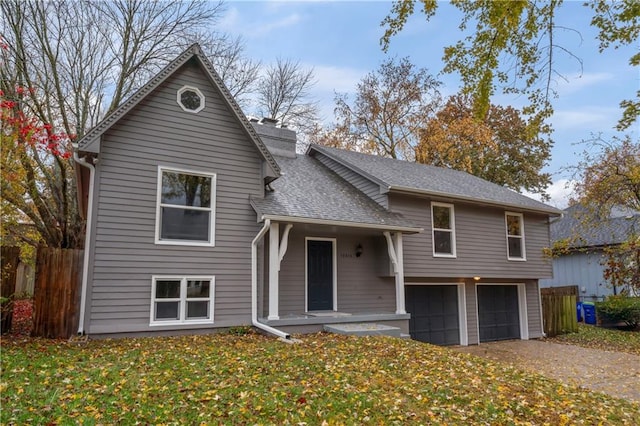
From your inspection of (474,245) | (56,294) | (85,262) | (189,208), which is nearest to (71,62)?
(189,208)

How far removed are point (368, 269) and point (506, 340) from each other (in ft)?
22.5

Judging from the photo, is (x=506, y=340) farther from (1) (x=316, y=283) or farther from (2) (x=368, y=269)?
(1) (x=316, y=283)

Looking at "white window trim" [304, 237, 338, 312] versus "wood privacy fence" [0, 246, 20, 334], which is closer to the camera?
"wood privacy fence" [0, 246, 20, 334]

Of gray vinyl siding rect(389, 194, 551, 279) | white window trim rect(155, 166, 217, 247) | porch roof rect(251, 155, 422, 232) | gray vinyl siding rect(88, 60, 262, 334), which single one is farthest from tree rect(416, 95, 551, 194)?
white window trim rect(155, 166, 217, 247)

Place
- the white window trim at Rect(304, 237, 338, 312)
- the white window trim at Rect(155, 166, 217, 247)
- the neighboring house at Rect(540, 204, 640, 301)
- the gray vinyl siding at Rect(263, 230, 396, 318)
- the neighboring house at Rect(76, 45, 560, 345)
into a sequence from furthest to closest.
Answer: the neighboring house at Rect(540, 204, 640, 301), the white window trim at Rect(304, 237, 338, 312), the gray vinyl siding at Rect(263, 230, 396, 318), the white window trim at Rect(155, 166, 217, 247), the neighboring house at Rect(76, 45, 560, 345)

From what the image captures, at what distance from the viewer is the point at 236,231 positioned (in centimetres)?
919

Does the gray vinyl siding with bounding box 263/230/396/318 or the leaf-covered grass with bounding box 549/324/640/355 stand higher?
the gray vinyl siding with bounding box 263/230/396/318

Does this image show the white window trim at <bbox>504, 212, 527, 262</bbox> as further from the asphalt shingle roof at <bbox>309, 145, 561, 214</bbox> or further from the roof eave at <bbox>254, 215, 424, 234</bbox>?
the roof eave at <bbox>254, 215, 424, 234</bbox>

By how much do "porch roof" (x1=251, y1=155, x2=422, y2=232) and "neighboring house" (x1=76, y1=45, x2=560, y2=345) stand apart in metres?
0.06

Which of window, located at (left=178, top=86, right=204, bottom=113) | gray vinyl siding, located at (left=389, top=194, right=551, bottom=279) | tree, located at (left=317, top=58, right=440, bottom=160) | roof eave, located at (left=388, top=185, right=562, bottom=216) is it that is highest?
tree, located at (left=317, top=58, right=440, bottom=160)

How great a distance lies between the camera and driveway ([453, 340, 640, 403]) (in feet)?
25.7

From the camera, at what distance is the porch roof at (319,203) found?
9430 millimetres

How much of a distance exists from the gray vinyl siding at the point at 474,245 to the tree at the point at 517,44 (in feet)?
19.4

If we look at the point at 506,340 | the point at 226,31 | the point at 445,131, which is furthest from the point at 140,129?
the point at 445,131
